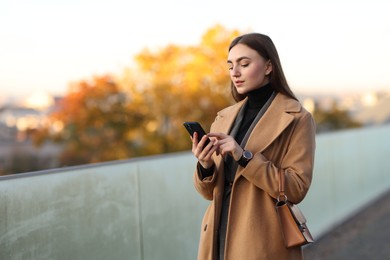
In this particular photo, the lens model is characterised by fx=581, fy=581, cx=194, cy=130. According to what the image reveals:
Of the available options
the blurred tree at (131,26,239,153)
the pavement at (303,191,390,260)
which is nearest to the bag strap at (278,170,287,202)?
the pavement at (303,191,390,260)

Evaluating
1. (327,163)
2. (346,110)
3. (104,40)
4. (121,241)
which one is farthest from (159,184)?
(104,40)

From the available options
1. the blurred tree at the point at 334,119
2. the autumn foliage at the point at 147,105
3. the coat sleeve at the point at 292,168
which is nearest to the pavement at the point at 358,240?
the coat sleeve at the point at 292,168

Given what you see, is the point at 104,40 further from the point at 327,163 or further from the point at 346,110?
the point at 327,163

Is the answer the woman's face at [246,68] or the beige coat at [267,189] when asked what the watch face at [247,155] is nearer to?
the beige coat at [267,189]

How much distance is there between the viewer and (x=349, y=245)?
6105 mm

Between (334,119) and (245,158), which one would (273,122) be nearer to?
(245,158)

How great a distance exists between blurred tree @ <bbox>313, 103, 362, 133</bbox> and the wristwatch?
43.7 meters

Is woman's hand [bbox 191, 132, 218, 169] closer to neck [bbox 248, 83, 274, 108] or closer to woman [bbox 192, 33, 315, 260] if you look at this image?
woman [bbox 192, 33, 315, 260]

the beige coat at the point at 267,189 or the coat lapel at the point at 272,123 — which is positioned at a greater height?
the coat lapel at the point at 272,123

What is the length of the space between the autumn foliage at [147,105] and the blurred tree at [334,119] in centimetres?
974

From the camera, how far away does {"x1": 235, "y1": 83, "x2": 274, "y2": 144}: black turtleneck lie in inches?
90.7

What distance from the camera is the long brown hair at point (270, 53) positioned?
86.7 inches

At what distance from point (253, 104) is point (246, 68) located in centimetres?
20

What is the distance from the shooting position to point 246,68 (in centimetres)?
221
